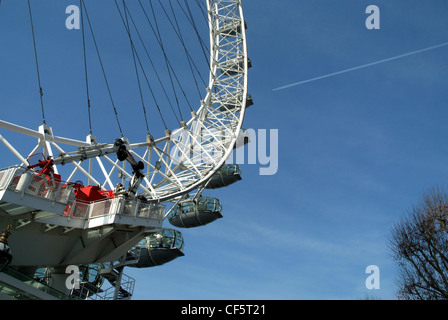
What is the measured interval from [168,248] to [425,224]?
16.9 m

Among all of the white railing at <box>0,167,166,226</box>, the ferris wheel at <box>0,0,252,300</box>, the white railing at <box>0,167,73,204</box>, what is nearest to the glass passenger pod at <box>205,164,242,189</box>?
the ferris wheel at <box>0,0,252,300</box>

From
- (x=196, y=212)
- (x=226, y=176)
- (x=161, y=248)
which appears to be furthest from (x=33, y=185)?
(x=226, y=176)

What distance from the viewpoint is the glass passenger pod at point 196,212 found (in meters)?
32.8

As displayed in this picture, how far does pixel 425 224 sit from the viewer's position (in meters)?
21.5

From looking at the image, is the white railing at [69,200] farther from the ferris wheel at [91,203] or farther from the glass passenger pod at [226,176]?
the glass passenger pod at [226,176]

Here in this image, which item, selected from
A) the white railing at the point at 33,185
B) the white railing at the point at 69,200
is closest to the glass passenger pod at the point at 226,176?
the white railing at the point at 69,200

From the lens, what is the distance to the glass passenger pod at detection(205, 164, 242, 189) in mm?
37688

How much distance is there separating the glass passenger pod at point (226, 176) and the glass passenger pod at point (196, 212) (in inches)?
179

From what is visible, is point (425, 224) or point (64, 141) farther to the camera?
point (64, 141)

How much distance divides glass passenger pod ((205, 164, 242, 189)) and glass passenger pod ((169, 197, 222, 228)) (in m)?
4.55

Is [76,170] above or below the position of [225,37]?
below
